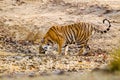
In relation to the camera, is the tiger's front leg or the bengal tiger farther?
the bengal tiger

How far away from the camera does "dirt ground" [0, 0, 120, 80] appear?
12.5m

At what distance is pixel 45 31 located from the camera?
19391mm

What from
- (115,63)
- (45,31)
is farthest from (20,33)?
(115,63)

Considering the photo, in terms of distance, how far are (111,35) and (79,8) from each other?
4.20 meters

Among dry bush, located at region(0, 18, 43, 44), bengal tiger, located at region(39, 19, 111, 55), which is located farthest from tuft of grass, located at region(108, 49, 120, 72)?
dry bush, located at region(0, 18, 43, 44)

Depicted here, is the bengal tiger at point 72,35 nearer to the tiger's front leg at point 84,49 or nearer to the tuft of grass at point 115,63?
the tiger's front leg at point 84,49

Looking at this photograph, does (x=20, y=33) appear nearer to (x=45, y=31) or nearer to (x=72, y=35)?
(x=45, y=31)

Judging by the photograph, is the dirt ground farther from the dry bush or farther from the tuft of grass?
the tuft of grass

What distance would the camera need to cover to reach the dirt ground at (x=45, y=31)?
40.9 feet

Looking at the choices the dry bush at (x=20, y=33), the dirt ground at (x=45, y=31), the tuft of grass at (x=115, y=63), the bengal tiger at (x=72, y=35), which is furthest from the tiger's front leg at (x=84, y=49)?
the tuft of grass at (x=115, y=63)

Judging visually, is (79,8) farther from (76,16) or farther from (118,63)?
(118,63)

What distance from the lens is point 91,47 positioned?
663 inches

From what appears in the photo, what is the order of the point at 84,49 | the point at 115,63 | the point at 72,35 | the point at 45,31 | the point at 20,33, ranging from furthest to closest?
1. the point at 45,31
2. the point at 20,33
3. the point at 72,35
4. the point at 84,49
5. the point at 115,63

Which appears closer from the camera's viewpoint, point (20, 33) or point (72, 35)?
point (72, 35)
